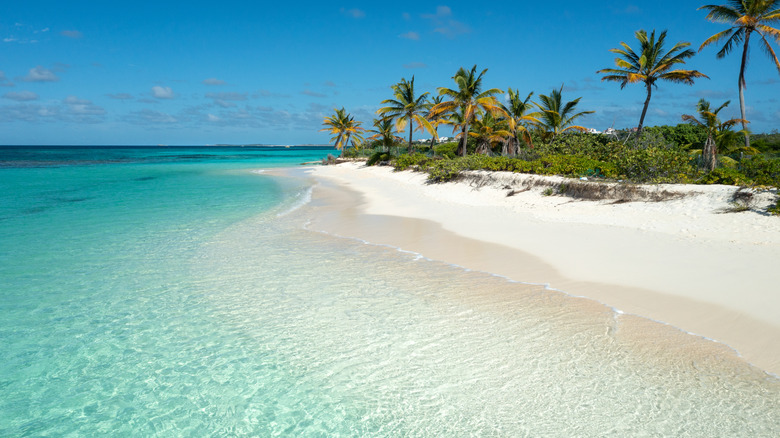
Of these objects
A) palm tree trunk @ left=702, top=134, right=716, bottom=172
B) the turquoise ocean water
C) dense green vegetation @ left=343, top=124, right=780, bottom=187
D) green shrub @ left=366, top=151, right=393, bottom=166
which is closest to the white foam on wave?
dense green vegetation @ left=343, top=124, right=780, bottom=187

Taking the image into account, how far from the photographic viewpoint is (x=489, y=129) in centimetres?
3281

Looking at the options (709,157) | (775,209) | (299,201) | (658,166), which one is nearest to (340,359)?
(775,209)

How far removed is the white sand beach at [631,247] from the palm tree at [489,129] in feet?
46.6

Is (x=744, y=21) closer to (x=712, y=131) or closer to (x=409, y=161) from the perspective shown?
(x=712, y=131)

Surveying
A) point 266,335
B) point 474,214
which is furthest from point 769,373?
point 474,214

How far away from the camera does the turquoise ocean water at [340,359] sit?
167 inches

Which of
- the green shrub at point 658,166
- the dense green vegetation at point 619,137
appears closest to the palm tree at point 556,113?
the dense green vegetation at point 619,137

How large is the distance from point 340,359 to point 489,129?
2991cm

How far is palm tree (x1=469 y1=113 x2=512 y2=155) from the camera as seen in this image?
32.3m

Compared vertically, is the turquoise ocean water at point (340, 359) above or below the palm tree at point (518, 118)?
below

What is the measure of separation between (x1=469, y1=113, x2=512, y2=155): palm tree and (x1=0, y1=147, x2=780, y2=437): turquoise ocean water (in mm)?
24772

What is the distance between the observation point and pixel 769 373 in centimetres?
485

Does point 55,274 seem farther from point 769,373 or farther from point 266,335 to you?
point 769,373

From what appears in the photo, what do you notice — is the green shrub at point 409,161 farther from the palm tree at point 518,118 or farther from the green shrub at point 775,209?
the green shrub at point 775,209
